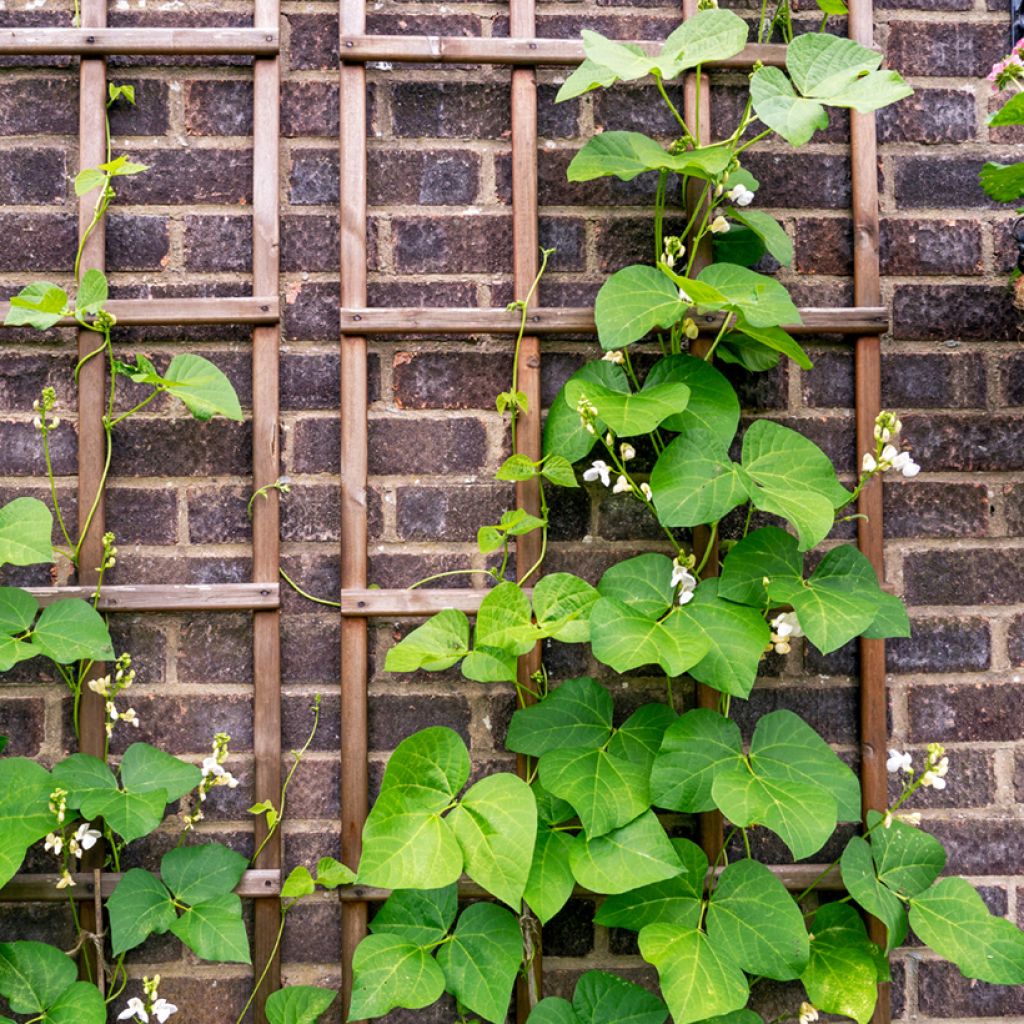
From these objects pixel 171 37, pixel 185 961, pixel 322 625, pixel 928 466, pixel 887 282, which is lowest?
pixel 185 961

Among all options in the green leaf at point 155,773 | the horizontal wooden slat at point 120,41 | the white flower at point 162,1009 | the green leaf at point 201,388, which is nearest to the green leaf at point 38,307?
the green leaf at point 201,388

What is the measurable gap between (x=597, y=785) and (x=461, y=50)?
3.37ft

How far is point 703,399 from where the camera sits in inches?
53.8

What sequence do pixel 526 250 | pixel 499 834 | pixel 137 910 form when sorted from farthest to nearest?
1. pixel 526 250
2. pixel 137 910
3. pixel 499 834

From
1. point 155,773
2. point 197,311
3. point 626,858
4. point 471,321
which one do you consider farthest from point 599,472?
point 155,773

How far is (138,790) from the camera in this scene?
1.32 m

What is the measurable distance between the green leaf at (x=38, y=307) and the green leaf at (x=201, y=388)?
155 mm

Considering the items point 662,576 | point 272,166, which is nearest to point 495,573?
point 662,576

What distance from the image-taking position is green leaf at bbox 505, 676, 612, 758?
134cm

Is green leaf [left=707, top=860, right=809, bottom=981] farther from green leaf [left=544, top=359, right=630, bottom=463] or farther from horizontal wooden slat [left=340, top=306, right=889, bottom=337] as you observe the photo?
horizontal wooden slat [left=340, top=306, right=889, bottom=337]

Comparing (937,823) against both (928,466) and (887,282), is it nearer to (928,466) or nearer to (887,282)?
(928,466)

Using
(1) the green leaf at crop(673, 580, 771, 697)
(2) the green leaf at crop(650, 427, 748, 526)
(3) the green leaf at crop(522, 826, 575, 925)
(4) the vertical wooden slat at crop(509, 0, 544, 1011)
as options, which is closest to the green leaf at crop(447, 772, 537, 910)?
(3) the green leaf at crop(522, 826, 575, 925)

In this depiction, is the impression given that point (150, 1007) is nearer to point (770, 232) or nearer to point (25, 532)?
point (25, 532)

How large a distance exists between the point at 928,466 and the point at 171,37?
1247 mm
